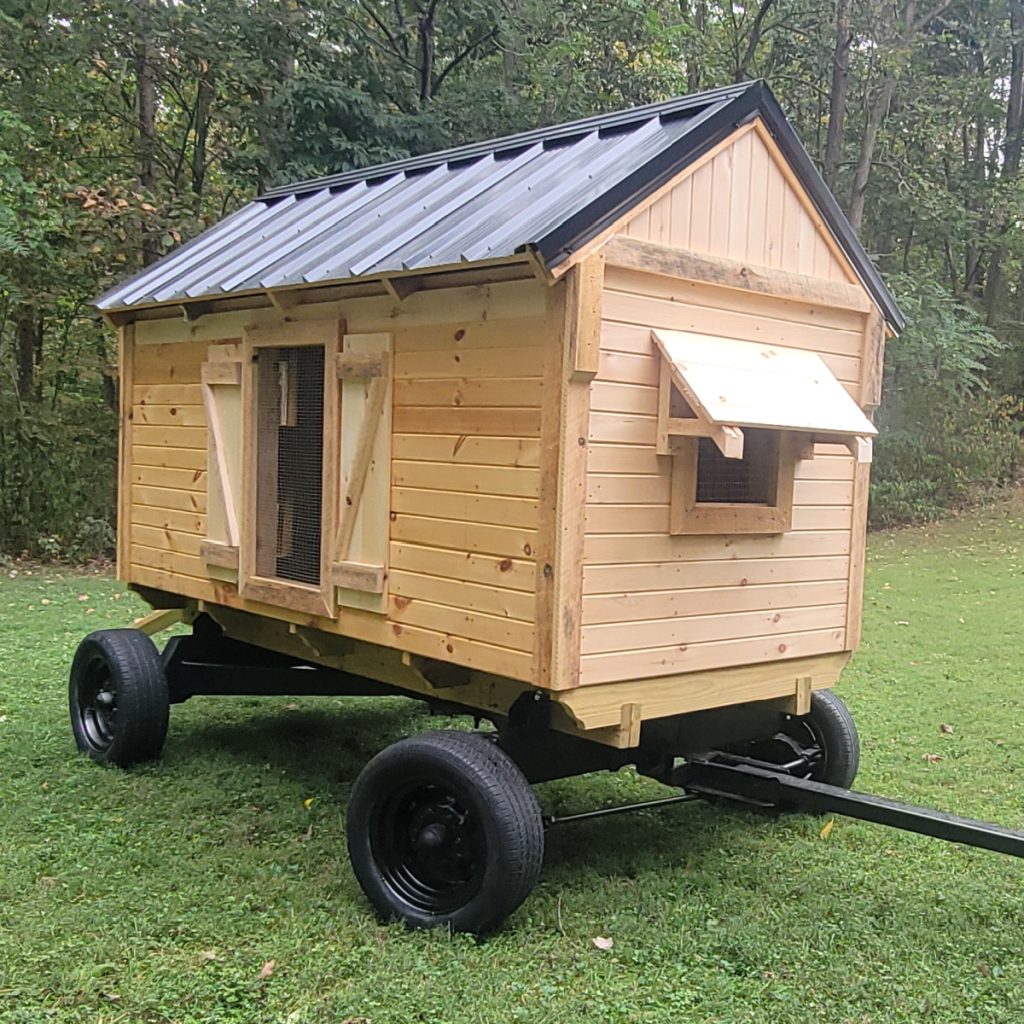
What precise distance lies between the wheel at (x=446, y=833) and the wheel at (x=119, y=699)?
1.99 m

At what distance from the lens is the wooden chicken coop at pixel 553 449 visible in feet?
12.5

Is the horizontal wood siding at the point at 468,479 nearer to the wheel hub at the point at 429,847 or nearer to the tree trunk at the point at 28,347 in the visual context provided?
the wheel hub at the point at 429,847

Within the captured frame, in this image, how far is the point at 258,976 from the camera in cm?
344

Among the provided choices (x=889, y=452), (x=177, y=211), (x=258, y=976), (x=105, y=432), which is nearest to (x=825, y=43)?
(x=889, y=452)

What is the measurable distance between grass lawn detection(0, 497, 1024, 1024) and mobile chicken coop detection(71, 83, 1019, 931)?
1.10 ft

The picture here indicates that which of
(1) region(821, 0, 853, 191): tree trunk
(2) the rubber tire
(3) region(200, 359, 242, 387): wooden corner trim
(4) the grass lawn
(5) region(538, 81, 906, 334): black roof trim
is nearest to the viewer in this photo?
(4) the grass lawn

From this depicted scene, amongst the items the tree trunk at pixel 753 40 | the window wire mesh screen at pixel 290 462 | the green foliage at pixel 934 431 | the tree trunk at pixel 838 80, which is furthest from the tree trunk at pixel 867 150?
the window wire mesh screen at pixel 290 462

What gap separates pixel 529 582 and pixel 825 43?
15.8m

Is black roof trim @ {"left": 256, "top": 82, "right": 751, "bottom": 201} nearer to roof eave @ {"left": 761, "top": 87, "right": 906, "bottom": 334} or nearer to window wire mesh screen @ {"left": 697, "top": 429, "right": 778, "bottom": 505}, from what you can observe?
roof eave @ {"left": 761, "top": 87, "right": 906, "bottom": 334}

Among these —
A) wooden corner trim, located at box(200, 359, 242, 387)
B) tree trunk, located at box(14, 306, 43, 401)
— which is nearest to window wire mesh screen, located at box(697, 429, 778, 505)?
wooden corner trim, located at box(200, 359, 242, 387)

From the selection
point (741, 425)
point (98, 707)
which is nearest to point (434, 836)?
→ point (741, 425)

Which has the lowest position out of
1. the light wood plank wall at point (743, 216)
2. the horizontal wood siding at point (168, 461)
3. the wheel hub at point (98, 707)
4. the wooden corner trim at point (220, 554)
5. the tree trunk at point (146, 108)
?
the wheel hub at point (98, 707)

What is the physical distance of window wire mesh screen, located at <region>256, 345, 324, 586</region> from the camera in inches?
195

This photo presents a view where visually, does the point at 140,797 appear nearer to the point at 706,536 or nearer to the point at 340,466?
the point at 340,466
